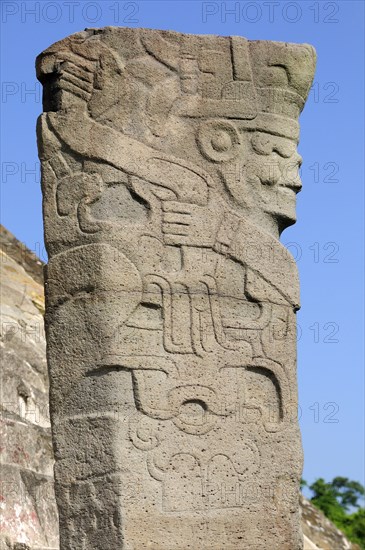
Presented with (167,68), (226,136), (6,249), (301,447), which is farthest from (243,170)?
(6,249)

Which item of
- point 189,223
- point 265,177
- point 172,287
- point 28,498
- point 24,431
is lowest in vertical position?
point 28,498

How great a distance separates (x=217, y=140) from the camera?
297 inches

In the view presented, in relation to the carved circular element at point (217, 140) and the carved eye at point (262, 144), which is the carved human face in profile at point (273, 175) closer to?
the carved eye at point (262, 144)

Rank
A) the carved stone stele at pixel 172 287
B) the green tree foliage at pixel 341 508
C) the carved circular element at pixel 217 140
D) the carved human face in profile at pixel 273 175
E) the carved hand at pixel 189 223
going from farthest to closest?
the green tree foliage at pixel 341 508, the carved human face in profile at pixel 273 175, the carved circular element at pixel 217 140, the carved hand at pixel 189 223, the carved stone stele at pixel 172 287

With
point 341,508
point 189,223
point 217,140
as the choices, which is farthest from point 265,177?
point 341,508

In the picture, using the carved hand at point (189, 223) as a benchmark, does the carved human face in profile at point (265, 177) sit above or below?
above

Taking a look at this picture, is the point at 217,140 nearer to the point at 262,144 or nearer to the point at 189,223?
the point at 262,144

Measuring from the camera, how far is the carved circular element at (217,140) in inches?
297

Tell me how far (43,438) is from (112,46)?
5304 millimetres

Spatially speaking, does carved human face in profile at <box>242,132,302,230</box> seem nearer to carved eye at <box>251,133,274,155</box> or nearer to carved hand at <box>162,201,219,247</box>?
carved eye at <box>251,133,274,155</box>

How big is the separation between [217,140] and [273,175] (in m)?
0.40

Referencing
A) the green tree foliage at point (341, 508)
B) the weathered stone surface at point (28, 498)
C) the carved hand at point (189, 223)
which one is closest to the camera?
the carved hand at point (189, 223)

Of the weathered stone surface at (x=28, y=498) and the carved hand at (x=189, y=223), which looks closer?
the carved hand at (x=189, y=223)

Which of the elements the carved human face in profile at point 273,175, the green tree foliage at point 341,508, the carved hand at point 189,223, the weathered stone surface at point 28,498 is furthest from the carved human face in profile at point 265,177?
the green tree foliage at point 341,508
